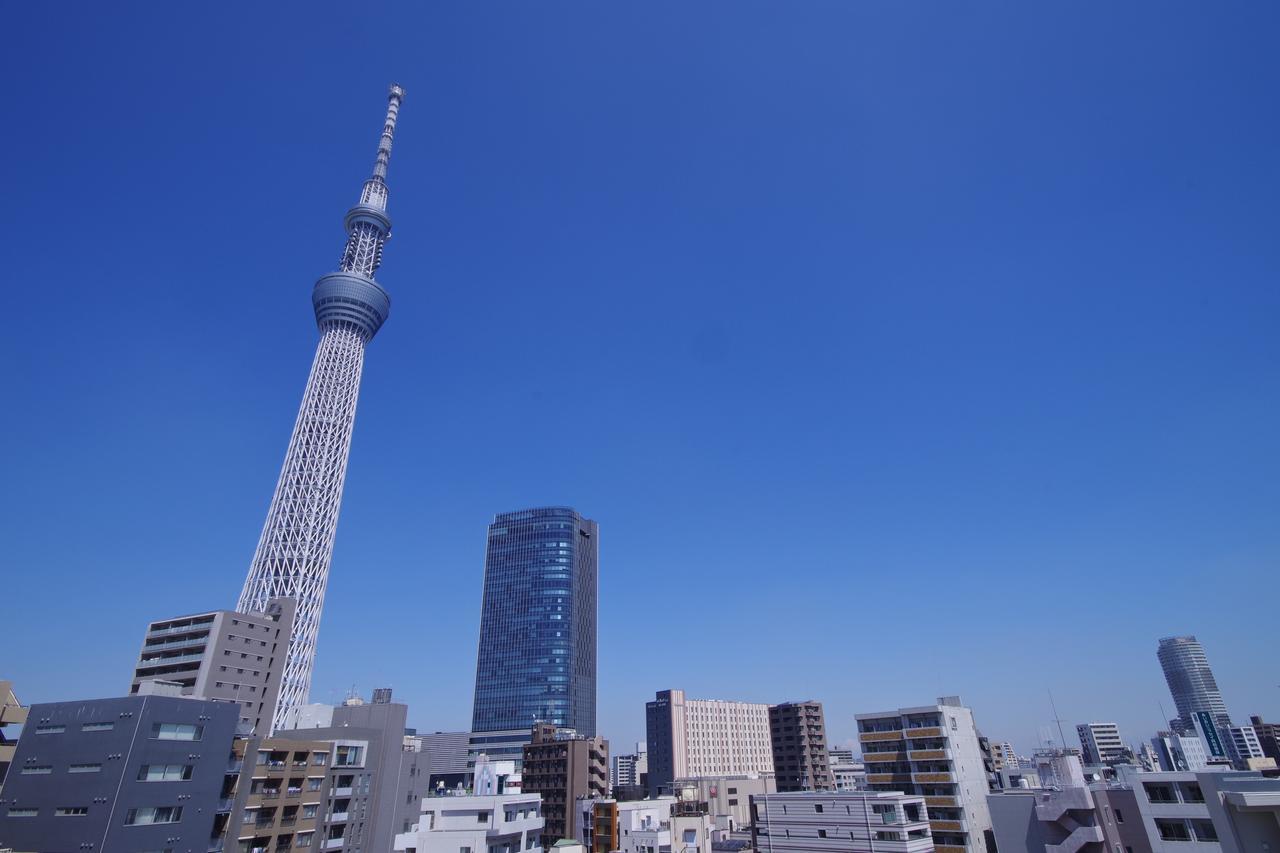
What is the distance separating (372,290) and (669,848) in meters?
114

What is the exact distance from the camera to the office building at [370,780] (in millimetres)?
62281

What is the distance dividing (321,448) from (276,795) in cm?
8055

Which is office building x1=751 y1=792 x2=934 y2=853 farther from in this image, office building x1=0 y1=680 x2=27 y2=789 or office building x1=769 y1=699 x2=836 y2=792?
office building x1=769 y1=699 x2=836 y2=792

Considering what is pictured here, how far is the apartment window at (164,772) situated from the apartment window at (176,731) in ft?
5.79

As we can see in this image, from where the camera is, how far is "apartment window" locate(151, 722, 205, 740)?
146ft

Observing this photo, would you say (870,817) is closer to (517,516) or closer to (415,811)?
(415,811)

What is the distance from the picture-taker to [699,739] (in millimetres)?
158250

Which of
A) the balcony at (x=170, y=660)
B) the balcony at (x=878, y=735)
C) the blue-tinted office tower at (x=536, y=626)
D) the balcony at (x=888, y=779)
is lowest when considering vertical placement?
the balcony at (x=888, y=779)

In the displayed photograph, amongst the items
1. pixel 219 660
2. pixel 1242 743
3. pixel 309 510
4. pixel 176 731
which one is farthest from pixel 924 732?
pixel 1242 743

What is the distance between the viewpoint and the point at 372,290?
13600cm

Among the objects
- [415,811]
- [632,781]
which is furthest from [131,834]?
[632,781]

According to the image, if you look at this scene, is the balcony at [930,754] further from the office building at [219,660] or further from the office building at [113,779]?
the office building at [219,660]

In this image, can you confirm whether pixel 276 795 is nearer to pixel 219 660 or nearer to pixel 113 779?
pixel 113 779

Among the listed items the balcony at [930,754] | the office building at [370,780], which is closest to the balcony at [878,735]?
the balcony at [930,754]
